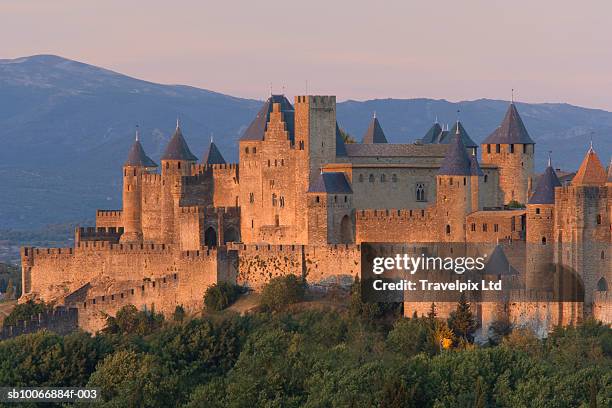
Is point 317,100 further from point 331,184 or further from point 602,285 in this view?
point 602,285

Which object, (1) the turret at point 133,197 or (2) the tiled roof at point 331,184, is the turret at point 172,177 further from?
(2) the tiled roof at point 331,184

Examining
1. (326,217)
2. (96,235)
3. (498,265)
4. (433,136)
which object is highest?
(433,136)

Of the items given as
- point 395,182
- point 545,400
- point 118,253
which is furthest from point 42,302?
point 545,400

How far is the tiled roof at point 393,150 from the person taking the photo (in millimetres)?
73188

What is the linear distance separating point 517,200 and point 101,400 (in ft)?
74.1

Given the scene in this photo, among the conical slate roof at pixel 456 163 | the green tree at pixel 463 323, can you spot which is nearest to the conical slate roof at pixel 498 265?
the green tree at pixel 463 323

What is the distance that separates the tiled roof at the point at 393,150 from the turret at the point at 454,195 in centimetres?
423

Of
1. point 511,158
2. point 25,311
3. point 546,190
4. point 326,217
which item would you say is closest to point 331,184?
point 326,217

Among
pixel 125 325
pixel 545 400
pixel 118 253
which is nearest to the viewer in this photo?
pixel 545 400

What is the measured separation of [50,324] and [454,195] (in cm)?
1781

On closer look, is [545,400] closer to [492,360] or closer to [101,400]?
[492,360]

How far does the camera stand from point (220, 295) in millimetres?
71000

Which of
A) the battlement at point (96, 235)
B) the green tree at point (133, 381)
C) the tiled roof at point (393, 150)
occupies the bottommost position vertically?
the green tree at point (133, 381)

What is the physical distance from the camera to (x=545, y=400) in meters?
54.6
